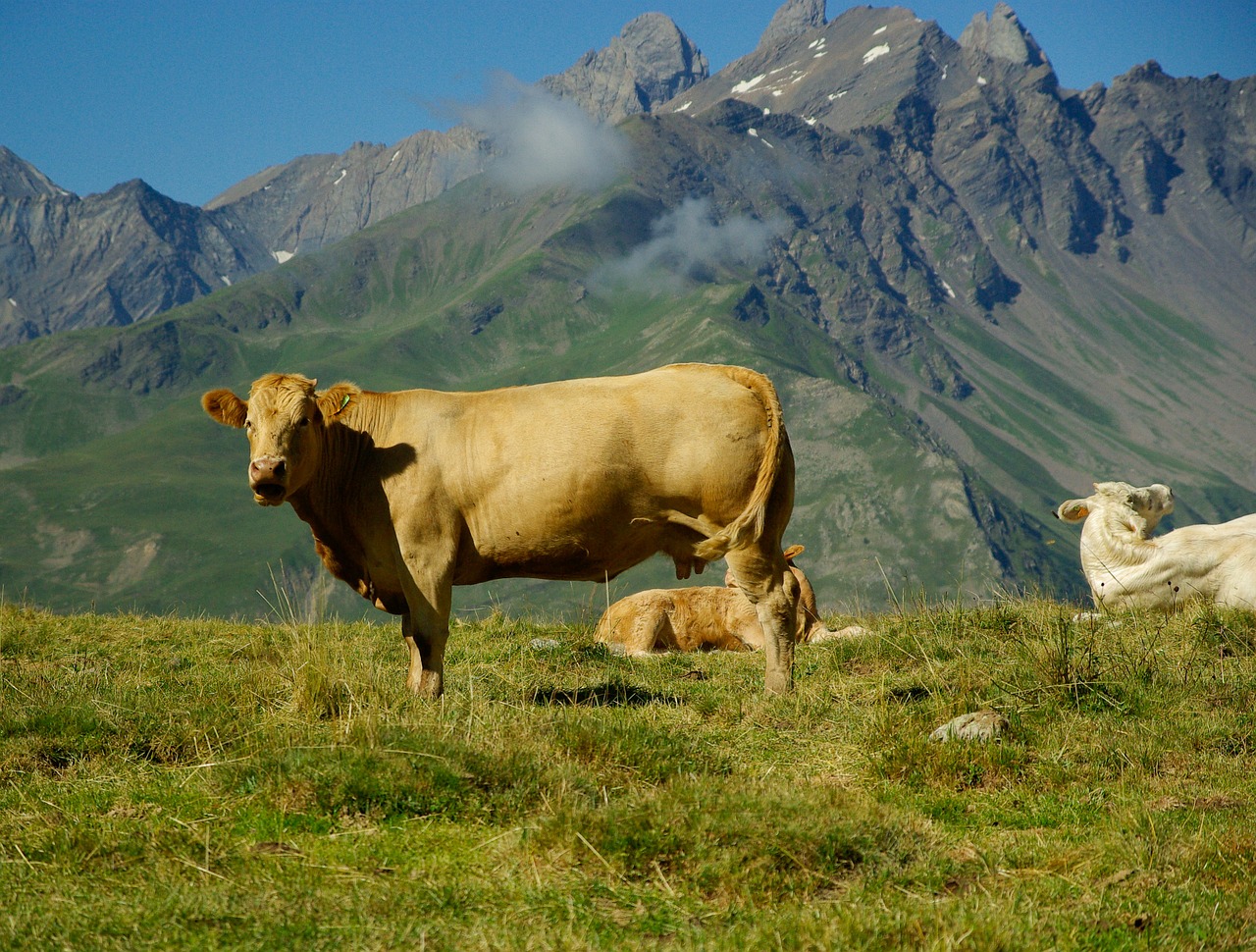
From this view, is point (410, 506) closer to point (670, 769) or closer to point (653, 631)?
point (670, 769)

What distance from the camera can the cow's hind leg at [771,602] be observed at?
10.4 meters

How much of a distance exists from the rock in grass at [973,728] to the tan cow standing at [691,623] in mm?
7381

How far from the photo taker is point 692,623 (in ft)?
51.9

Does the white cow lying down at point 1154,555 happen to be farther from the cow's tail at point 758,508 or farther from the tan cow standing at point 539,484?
the tan cow standing at point 539,484

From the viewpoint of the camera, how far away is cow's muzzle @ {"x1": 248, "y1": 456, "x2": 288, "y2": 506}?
9.60m

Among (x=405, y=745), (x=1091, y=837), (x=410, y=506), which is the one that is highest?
(x=410, y=506)

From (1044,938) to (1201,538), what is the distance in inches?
398

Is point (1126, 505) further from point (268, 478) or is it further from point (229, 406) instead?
point (229, 406)

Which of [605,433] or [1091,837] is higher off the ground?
[605,433]

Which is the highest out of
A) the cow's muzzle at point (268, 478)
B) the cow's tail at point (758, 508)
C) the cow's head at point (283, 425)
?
the cow's head at point (283, 425)

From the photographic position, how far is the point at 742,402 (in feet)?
34.5

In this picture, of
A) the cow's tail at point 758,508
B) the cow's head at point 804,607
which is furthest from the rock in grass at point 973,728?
the cow's head at point 804,607

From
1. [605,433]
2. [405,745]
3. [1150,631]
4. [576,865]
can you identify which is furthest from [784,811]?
[1150,631]

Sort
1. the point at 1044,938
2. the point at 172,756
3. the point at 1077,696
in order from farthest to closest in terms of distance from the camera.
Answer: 1. the point at 1077,696
2. the point at 172,756
3. the point at 1044,938
